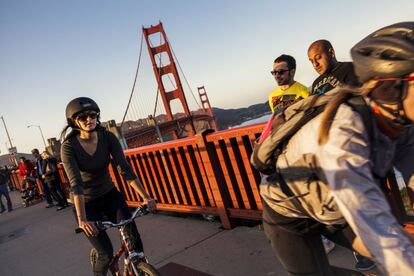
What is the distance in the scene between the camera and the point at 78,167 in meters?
3.15

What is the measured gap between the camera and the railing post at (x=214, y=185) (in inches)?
184

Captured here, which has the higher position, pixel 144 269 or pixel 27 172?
pixel 27 172

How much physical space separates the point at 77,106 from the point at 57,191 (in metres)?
8.98

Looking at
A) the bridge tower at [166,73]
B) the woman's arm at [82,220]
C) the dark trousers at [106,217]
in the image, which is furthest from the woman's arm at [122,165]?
the bridge tower at [166,73]

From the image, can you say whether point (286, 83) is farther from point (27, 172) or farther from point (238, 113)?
point (238, 113)

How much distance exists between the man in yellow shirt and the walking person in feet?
28.9

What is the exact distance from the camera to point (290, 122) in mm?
1385

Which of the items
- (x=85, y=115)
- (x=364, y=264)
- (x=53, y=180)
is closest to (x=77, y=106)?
(x=85, y=115)

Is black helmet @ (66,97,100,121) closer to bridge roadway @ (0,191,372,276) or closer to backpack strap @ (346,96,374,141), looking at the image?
bridge roadway @ (0,191,372,276)

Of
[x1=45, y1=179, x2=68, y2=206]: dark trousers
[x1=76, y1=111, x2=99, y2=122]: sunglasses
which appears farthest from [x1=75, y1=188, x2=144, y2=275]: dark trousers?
[x1=45, y1=179, x2=68, y2=206]: dark trousers

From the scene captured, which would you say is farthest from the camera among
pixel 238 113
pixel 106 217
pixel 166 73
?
pixel 238 113

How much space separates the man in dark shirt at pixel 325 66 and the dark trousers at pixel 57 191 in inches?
365

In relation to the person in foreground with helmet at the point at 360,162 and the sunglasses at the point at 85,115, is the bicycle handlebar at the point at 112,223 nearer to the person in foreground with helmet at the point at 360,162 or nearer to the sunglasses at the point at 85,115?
the sunglasses at the point at 85,115

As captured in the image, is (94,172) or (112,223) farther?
(94,172)
